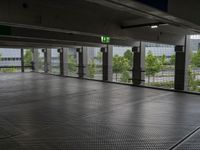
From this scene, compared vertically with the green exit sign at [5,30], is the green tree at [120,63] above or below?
below

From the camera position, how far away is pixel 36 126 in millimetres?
4785

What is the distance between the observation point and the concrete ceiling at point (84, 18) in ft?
12.2

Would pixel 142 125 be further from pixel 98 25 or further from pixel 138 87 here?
pixel 138 87

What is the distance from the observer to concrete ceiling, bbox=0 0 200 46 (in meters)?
3.73

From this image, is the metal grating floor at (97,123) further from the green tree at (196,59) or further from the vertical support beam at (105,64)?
the green tree at (196,59)

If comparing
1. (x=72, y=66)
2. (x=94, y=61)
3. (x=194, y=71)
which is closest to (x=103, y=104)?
(x=194, y=71)

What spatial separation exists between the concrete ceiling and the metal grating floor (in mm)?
2244

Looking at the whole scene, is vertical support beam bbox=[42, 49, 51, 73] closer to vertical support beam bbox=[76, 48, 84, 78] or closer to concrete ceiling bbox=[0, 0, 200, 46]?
vertical support beam bbox=[76, 48, 84, 78]

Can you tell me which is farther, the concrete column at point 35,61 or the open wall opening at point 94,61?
the open wall opening at point 94,61

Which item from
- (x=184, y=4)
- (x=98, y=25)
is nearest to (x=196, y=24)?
(x=184, y=4)

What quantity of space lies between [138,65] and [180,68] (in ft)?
8.59

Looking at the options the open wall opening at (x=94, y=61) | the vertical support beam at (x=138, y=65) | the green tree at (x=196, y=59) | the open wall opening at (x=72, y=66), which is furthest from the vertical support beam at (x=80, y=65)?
the green tree at (x=196, y=59)

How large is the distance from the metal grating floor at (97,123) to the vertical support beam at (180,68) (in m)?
2.27

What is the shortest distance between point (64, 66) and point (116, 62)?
7.64 meters
